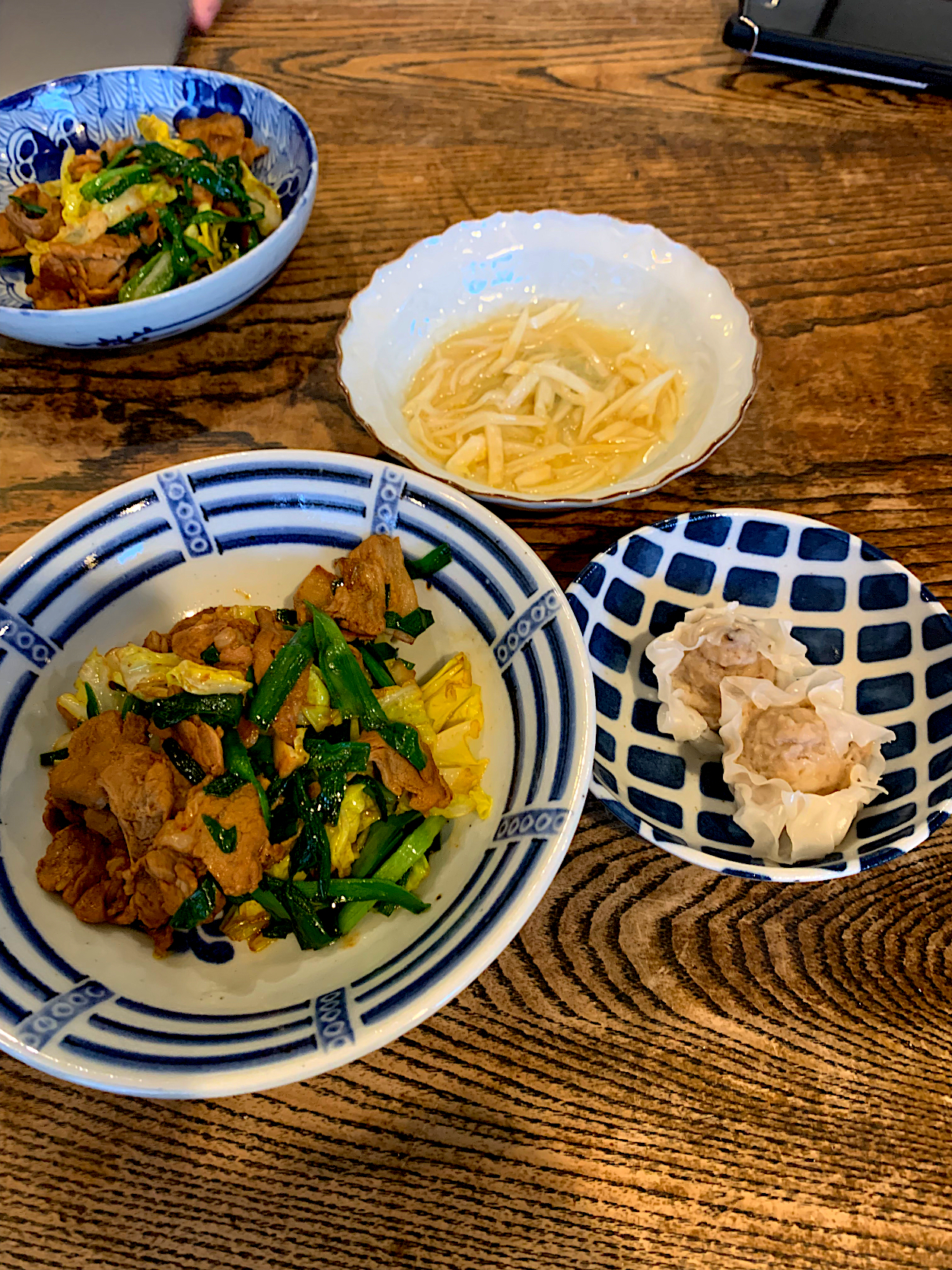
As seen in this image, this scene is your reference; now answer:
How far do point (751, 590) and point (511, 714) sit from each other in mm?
687

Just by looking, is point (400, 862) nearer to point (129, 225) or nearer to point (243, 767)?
point (243, 767)

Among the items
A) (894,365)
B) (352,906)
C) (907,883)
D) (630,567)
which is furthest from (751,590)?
(352,906)

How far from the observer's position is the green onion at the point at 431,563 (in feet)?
4.54

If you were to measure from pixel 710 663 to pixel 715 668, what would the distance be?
0.01 meters

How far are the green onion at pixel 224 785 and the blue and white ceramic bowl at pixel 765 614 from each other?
0.56m

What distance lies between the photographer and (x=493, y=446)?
1.84 metres

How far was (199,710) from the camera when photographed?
1.26 meters

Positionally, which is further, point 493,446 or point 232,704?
point 493,446

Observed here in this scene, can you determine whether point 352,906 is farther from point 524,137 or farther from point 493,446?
point 524,137

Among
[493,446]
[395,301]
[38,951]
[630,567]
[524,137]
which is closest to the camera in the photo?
[38,951]

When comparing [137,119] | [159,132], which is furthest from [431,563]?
[137,119]

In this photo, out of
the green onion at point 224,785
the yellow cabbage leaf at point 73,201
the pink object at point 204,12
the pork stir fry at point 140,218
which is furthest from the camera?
the pink object at point 204,12

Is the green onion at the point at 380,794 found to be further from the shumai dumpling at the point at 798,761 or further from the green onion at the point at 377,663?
the shumai dumpling at the point at 798,761

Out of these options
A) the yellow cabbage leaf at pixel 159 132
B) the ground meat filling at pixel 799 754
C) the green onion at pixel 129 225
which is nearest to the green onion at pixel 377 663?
the ground meat filling at pixel 799 754
